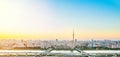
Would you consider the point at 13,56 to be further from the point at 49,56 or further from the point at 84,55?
the point at 84,55

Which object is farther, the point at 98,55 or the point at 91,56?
the point at 98,55

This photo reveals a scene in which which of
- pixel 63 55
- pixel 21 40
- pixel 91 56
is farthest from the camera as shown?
pixel 21 40

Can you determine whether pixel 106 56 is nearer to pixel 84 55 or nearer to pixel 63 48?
pixel 84 55

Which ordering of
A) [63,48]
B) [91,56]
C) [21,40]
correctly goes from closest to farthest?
[91,56]
[63,48]
[21,40]

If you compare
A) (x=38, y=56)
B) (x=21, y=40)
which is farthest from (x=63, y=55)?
(x=21, y=40)

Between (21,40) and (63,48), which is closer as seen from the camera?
(63,48)

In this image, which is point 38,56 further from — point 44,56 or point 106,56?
point 106,56

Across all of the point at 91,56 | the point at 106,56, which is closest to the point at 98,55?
the point at 106,56

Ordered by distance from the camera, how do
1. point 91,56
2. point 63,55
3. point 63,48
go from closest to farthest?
point 91,56, point 63,55, point 63,48
